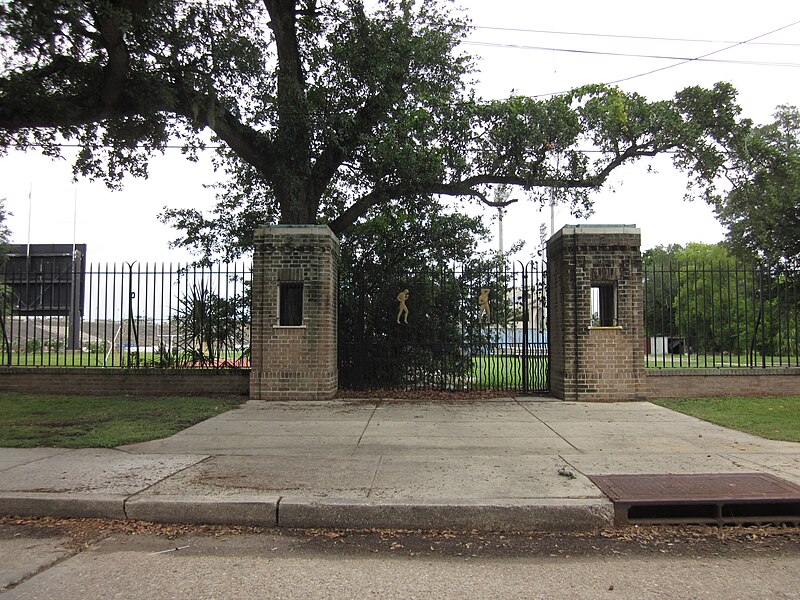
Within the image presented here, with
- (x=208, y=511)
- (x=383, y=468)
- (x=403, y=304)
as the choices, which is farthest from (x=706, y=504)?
(x=403, y=304)

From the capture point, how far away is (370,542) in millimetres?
4406

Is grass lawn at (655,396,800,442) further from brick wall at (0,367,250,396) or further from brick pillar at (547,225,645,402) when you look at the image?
brick wall at (0,367,250,396)

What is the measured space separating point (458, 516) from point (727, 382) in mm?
8629

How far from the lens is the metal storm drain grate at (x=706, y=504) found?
4723 millimetres

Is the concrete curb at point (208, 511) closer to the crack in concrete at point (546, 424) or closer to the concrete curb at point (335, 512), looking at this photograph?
the concrete curb at point (335, 512)

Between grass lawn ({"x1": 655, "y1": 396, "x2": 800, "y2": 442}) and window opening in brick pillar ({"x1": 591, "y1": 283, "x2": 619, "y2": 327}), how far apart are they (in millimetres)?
1775

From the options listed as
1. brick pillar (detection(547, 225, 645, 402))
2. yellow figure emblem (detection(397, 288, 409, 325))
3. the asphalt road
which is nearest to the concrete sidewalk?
the asphalt road

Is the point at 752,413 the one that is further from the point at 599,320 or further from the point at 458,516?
the point at 458,516

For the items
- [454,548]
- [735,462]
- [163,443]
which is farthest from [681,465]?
[163,443]

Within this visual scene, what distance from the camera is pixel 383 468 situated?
5859 mm

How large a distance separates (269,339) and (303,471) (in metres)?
5.26

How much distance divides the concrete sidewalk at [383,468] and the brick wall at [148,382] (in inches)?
85.3

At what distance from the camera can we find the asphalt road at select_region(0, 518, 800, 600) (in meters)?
3.54

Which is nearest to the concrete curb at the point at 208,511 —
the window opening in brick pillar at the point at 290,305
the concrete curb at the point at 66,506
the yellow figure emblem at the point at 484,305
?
the concrete curb at the point at 66,506
